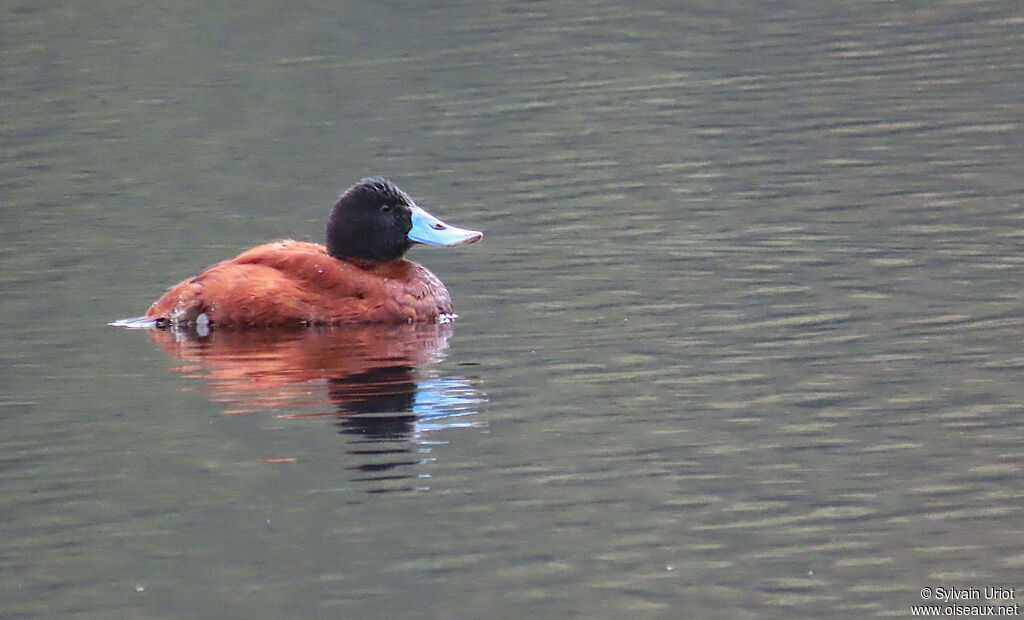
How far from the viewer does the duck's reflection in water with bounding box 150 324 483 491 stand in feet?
29.7

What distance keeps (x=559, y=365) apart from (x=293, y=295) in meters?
2.30

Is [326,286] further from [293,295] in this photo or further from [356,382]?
[356,382]

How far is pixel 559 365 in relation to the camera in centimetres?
1059

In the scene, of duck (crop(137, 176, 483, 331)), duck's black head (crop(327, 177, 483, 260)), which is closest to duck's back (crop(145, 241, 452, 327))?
duck (crop(137, 176, 483, 331))

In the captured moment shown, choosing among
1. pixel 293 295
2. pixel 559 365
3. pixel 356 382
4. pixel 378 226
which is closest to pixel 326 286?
pixel 293 295

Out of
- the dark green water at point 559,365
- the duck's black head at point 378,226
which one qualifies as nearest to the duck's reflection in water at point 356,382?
the dark green water at point 559,365

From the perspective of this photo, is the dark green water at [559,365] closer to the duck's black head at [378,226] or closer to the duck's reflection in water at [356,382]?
the duck's reflection in water at [356,382]

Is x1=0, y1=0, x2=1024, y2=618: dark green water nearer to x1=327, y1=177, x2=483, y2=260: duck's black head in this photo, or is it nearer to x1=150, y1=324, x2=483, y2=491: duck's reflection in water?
x1=150, y1=324, x2=483, y2=491: duck's reflection in water

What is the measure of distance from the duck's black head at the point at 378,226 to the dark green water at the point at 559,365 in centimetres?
68

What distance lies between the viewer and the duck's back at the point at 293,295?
12.1m

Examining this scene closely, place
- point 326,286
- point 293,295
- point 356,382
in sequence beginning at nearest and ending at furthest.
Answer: point 356,382
point 293,295
point 326,286

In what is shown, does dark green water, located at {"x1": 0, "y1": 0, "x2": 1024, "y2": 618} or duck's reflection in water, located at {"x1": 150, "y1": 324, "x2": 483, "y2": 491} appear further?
duck's reflection in water, located at {"x1": 150, "y1": 324, "x2": 483, "y2": 491}

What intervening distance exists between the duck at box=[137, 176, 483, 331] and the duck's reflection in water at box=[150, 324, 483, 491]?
107 mm

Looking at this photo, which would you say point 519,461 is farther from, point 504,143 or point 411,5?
point 411,5
